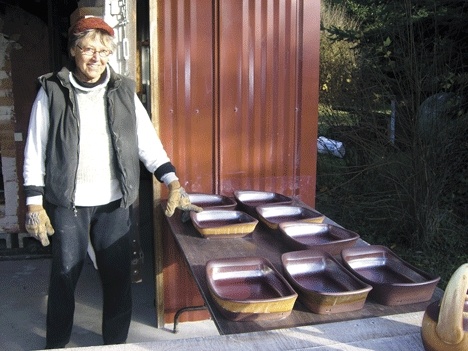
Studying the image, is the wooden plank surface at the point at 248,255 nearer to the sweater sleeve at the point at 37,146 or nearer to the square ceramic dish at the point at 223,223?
the square ceramic dish at the point at 223,223

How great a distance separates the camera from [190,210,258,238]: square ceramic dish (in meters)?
2.46

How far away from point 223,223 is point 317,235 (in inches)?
18.4

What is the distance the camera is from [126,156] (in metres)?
2.61

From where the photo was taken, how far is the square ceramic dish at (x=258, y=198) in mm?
2971

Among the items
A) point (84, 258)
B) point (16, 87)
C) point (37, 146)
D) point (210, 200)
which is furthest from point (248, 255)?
point (16, 87)

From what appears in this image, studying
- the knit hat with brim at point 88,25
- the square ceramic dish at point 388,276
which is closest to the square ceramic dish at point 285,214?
the square ceramic dish at point 388,276

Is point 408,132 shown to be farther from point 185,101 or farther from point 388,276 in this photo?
point 388,276

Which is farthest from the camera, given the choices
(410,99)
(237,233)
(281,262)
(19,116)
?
(410,99)

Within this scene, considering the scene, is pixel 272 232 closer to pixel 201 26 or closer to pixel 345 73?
pixel 201 26

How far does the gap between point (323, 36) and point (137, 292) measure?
589cm

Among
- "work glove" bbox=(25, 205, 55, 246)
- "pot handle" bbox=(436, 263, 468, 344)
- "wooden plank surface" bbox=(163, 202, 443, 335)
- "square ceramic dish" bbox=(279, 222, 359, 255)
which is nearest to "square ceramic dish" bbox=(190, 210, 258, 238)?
"wooden plank surface" bbox=(163, 202, 443, 335)

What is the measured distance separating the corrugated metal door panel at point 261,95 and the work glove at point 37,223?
3.82ft

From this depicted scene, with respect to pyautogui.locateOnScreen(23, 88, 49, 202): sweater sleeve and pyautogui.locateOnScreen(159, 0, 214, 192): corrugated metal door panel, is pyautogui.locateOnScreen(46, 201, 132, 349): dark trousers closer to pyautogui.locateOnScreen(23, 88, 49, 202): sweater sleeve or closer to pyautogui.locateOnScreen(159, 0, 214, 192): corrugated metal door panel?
pyautogui.locateOnScreen(23, 88, 49, 202): sweater sleeve

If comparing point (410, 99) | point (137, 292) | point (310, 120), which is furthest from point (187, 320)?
point (410, 99)
